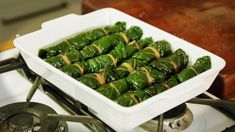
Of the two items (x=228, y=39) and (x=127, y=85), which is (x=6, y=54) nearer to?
(x=127, y=85)

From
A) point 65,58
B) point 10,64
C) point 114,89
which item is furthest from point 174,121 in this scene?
point 10,64

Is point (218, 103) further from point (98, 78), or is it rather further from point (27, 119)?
point (27, 119)

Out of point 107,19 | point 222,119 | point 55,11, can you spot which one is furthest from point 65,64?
point 55,11

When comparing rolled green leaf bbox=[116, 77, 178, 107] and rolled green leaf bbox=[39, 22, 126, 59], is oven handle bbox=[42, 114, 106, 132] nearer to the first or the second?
rolled green leaf bbox=[116, 77, 178, 107]

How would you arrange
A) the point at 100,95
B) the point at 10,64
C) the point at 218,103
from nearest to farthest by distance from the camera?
the point at 100,95
the point at 218,103
the point at 10,64

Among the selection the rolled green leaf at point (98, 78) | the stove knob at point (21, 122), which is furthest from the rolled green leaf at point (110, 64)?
the stove knob at point (21, 122)

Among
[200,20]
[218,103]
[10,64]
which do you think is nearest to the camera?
[218,103]

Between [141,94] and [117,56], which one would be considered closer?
[141,94]
